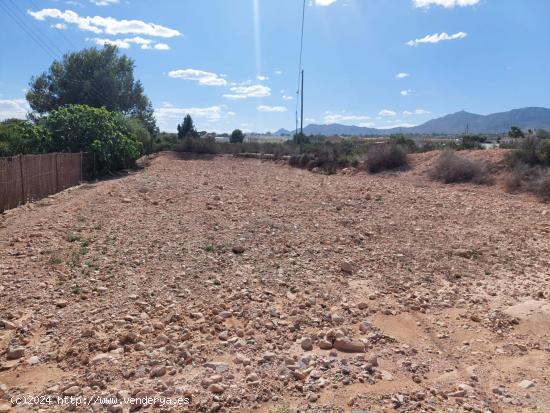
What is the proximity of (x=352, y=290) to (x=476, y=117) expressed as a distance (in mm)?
147923

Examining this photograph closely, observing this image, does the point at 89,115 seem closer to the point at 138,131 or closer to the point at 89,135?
the point at 89,135

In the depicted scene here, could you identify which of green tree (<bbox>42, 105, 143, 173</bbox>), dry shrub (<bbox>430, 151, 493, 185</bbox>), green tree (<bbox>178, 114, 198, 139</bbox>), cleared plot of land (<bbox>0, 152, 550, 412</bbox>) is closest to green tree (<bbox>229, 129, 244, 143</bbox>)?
green tree (<bbox>178, 114, 198, 139</bbox>)

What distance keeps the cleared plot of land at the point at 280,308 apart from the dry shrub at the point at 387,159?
10.7 m

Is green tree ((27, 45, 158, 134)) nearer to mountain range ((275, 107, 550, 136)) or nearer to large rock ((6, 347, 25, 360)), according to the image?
large rock ((6, 347, 25, 360))

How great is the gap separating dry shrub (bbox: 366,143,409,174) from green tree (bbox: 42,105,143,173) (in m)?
11.6

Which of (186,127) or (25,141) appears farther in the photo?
(186,127)

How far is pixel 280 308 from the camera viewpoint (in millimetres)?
5828

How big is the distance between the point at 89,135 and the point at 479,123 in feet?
423

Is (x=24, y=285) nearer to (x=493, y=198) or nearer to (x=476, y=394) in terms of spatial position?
(x=476, y=394)

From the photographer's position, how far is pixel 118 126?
76.0ft

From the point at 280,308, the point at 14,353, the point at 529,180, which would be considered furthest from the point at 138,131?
the point at 14,353

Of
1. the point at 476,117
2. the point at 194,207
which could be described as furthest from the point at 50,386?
the point at 476,117

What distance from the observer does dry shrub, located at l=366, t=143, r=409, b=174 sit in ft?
72.0

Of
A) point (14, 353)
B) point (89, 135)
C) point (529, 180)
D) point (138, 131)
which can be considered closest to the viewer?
point (14, 353)
